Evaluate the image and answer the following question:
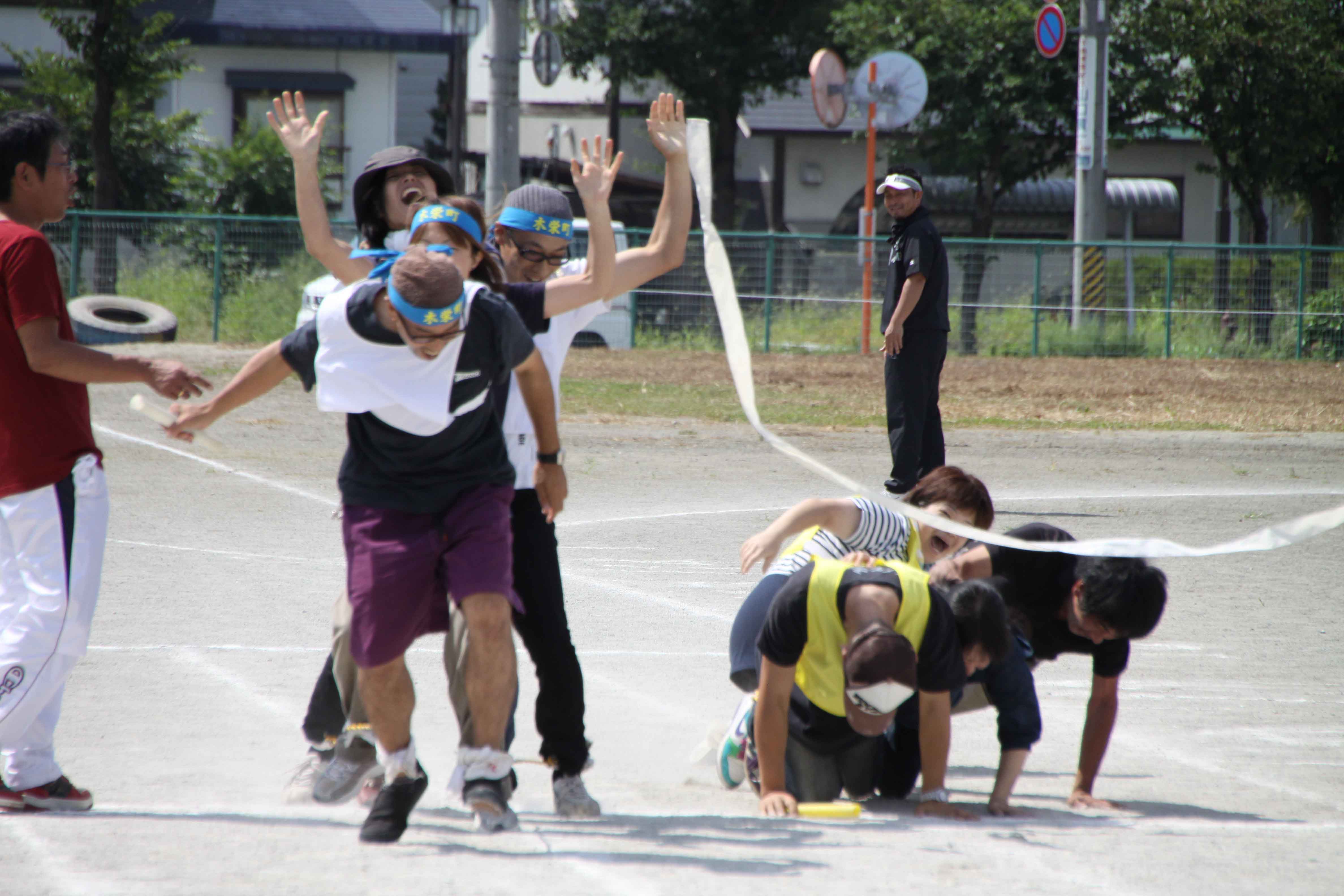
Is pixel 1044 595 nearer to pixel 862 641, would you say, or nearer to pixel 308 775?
pixel 862 641

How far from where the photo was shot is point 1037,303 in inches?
899

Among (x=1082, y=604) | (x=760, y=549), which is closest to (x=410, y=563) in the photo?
(x=760, y=549)

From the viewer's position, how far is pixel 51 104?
28172 mm

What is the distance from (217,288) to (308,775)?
19480mm

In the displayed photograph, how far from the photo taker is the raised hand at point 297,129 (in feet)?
15.2

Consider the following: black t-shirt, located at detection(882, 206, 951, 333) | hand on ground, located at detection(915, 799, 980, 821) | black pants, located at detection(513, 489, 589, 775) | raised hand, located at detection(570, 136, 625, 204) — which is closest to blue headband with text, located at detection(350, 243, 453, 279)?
raised hand, located at detection(570, 136, 625, 204)

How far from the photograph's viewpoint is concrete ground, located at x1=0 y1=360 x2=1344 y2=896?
358 centimetres

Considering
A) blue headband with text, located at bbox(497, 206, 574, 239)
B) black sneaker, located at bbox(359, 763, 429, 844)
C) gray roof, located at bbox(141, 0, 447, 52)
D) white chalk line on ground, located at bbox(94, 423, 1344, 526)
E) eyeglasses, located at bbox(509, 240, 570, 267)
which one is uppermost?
gray roof, located at bbox(141, 0, 447, 52)

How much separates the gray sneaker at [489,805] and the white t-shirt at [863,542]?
1275 mm

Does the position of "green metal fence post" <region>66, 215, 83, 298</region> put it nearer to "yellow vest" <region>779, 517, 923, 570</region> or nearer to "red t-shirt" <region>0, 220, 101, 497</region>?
"red t-shirt" <region>0, 220, 101, 497</region>

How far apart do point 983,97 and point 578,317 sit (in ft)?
80.1

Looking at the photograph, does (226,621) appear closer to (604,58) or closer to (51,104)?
(51,104)

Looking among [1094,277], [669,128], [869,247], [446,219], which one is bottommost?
[446,219]

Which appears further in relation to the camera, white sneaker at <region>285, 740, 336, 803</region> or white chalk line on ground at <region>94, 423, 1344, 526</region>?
white chalk line on ground at <region>94, 423, 1344, 526</region>
